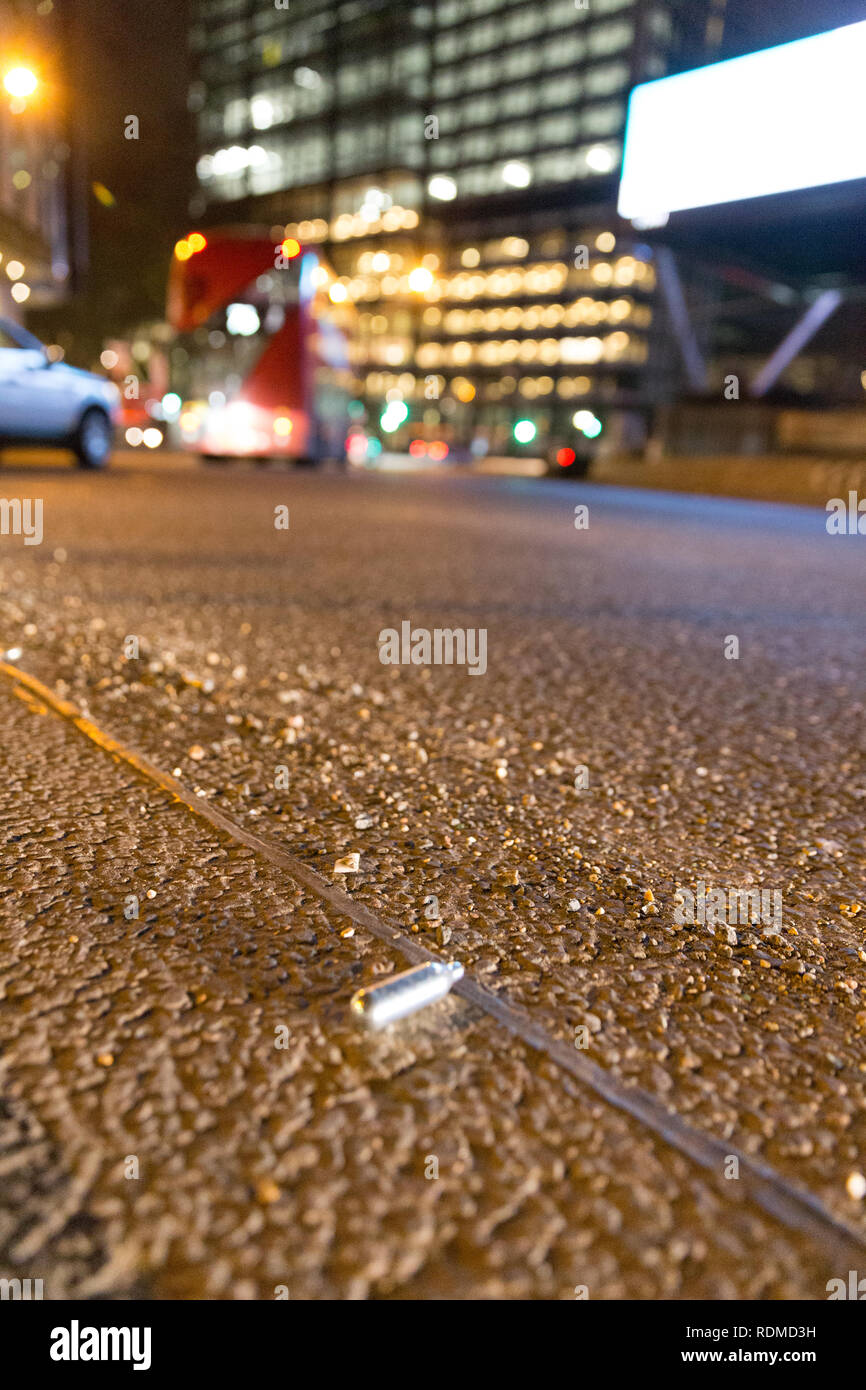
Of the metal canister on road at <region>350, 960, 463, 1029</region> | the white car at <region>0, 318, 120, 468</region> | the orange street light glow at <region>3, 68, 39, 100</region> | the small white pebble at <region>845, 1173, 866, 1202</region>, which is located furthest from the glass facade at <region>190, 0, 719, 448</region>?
the small white pebble at <region>845, 1173, 866, 1202</region>

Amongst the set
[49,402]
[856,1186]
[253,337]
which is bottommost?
[856,1186]

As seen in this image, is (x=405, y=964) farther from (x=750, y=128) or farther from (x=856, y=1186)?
(x=750, y=128)

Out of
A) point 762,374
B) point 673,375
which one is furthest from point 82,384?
point 673,375

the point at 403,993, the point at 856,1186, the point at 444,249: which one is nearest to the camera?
the point at 856,1186

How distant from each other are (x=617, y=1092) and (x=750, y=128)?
52.1 feet

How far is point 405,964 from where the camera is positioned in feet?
4.88

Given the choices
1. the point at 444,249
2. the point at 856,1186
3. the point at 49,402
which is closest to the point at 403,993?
the point at 856,1186

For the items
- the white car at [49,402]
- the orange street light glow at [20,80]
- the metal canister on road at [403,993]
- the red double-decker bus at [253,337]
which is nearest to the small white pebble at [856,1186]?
the metal canister on road at [403,993]

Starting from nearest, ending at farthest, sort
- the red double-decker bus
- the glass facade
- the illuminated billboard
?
the illuminated billboard, the red double-decker bus, the glass facade

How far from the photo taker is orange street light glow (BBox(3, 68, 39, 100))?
16.7 metres

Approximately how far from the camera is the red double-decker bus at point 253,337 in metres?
16.1

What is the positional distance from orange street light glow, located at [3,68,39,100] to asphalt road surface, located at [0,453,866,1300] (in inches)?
695

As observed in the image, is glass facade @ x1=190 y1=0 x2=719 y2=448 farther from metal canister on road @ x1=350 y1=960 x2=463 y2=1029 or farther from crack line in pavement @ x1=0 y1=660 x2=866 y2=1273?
metal canister on road @ x1=350 y1=960 x2=463 y2=1029

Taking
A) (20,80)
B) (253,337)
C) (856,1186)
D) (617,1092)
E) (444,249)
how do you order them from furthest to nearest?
(444,249)
(20,80)
(253,337)
(617,1092)
(856,1186)
